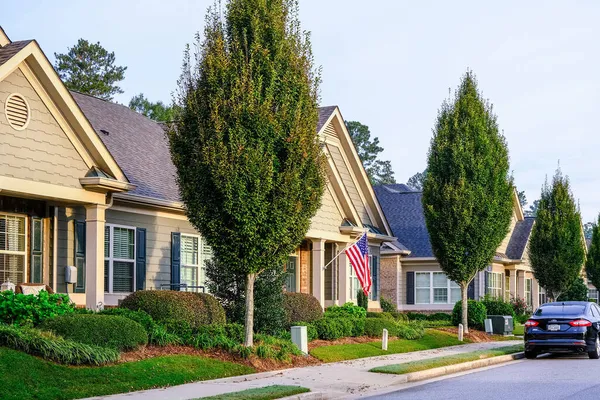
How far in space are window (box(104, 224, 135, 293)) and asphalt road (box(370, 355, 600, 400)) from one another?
8827 millimetres

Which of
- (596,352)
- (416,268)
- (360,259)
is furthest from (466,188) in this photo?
(416,268)

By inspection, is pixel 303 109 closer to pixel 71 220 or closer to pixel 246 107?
pixel 246 107

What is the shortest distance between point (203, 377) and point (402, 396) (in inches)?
142

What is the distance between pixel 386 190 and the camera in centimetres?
5125

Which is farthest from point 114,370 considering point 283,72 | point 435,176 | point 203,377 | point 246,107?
point 435,176

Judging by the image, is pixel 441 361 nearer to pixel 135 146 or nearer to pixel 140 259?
pixel 140 259

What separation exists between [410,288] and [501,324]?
11.4 meters

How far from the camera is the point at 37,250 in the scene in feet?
68.3

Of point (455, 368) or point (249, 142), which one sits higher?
point (249, 142)

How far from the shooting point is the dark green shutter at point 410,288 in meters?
45.2

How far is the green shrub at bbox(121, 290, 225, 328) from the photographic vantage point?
63.3ft

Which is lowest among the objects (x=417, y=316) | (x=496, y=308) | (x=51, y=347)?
(x=417, y=316)

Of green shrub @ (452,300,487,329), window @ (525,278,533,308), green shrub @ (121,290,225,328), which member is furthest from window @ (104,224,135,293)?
window @ (525,278,533,308)

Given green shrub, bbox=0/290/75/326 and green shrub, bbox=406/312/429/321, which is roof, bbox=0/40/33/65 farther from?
green shrub, bbox=406/312/429/321
